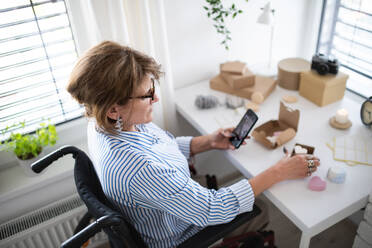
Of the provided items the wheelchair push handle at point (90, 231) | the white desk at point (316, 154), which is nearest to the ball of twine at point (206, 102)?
the white desk at point (316, 154)

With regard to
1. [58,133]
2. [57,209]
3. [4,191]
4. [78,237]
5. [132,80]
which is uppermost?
[132,80]

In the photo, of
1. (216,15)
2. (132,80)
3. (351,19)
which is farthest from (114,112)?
(351,19)

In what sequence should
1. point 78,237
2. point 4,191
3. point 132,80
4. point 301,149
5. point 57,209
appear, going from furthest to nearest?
point 57,209
point 4,191
point 301,149
point 132,80
point 78,237

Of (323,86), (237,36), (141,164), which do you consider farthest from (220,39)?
(141,164)

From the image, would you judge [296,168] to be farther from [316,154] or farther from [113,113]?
[113,113]

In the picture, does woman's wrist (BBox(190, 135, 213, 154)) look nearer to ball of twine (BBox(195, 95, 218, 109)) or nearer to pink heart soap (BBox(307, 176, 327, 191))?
ball of twine (BBox(195, 95, 218, 109))

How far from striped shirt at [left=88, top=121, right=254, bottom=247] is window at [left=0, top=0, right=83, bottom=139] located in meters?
0.55

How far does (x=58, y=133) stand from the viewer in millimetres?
1784

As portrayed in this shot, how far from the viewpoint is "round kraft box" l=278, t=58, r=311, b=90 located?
180cm

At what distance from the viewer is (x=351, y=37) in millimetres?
2006

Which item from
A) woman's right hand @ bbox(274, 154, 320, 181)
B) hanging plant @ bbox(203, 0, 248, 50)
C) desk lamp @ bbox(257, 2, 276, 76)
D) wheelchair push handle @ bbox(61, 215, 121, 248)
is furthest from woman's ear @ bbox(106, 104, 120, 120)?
desk lamp @ bbox(257, 2, 276, 76)

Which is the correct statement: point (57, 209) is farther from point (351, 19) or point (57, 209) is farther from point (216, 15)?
point (351, 19)

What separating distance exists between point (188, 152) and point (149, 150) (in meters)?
0.45

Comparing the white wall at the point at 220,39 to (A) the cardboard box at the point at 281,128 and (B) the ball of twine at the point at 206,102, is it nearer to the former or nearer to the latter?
(B) the ball of twine at the point at 206,102
